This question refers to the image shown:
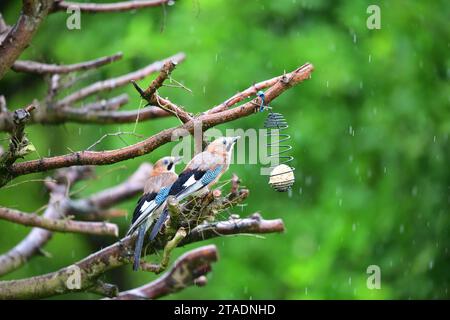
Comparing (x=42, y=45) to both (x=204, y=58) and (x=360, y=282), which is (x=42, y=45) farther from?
(x=360, y=282)

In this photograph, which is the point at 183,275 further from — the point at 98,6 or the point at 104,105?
the point at 98,6

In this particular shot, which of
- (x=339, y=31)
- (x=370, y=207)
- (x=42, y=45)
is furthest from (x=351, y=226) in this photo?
(x=42, y=45)

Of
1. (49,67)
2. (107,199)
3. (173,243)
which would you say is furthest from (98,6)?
(107,199)

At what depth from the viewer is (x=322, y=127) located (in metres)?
10.4

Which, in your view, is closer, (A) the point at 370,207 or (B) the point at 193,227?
(B) the point at 193,227

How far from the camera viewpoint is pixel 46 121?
635cm

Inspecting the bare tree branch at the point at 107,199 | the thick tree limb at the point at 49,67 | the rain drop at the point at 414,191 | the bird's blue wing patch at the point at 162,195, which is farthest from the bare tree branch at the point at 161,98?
the rain drop at the point at 414,191

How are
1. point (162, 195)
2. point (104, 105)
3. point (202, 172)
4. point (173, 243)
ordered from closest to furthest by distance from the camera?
point (173, 243) < point (202, 172) < point (162, 195) < point (104, 105)

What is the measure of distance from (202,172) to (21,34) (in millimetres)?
1282

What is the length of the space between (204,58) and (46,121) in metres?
3.93

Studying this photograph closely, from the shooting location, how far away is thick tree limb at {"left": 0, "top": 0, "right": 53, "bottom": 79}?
4.43 m

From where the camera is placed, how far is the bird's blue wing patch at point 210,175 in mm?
4355

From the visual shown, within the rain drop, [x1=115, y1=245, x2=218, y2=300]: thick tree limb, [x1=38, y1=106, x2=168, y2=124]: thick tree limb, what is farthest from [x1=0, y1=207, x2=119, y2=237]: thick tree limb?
the rain drop

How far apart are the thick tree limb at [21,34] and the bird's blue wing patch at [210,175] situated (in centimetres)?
127
